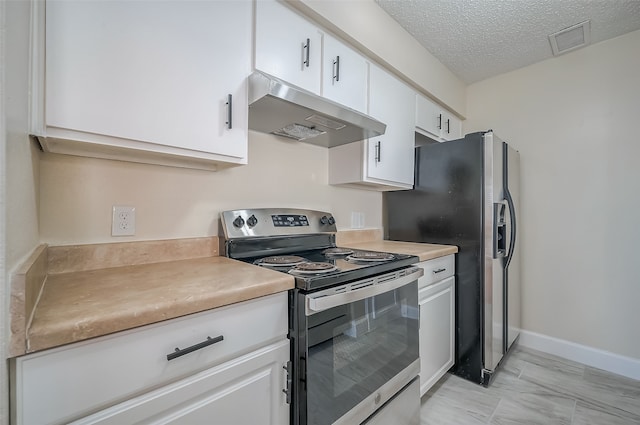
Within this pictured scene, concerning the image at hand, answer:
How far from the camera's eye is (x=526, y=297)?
2.56 meters

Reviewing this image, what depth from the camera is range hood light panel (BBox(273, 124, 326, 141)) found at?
1.56m

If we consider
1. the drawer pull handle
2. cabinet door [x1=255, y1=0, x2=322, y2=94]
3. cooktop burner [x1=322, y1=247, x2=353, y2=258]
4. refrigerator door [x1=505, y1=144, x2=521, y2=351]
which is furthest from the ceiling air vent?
the drawer pull handle

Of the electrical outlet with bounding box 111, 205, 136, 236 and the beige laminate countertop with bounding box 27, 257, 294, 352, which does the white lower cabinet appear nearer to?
the beige laminate countertop with bounding box 27, 257, 294, 352

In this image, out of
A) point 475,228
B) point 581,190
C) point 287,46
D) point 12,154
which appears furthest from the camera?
point 581,190

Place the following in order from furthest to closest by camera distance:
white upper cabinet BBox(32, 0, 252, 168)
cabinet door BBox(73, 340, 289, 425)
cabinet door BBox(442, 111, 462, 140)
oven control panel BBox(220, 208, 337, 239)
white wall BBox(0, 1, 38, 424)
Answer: cabinet door BBox(442, 111, 462, 140)
oven control panel BBox(220, 208, 337, 239)
white upper cabinet BBox(32, 0, 252, 168)
cabinet door BBox(73, 340, 289, 425)
white wall BBox(0, 1, 38, 424)

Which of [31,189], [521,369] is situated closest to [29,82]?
[31,189]

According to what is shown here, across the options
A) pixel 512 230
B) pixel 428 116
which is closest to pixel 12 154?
pixel 428 116

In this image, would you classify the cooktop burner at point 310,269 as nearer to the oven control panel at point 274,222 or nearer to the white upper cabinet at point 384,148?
the oven control panel at point 274,222

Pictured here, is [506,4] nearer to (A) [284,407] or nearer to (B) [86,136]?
(B) [86,136]

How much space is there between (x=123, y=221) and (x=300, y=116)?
2.97ft

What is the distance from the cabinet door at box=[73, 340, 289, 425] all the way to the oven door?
0.30 ft

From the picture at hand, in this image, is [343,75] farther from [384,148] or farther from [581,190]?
[581,190]

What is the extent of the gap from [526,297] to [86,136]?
3255mm

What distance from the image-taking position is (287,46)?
4.48 ft
